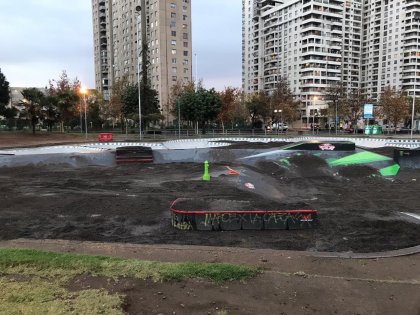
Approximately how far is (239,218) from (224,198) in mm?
3835

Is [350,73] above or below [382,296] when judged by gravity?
above

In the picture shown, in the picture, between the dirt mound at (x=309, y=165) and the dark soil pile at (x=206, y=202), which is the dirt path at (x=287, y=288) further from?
the dirt mound at (x=309, y=165)

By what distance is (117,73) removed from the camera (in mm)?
118000

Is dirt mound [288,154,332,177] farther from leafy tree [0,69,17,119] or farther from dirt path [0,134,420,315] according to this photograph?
leafy tree [0,69,17,119]

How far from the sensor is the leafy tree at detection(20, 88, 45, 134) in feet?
144

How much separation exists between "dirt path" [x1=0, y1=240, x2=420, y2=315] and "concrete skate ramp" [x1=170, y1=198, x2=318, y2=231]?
2.13 meters

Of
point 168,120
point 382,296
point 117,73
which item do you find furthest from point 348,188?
point 117,73

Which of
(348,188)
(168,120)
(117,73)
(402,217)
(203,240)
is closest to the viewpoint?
(203,240)

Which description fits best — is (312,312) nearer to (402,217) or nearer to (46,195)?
(402,217)

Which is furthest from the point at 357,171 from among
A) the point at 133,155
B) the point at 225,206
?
the point at 133,155

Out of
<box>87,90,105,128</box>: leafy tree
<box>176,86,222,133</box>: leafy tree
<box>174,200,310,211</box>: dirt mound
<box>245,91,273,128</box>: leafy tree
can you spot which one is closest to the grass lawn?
<box>174,200,310,211</box>: dirt mound

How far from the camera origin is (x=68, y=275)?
564 centimetres

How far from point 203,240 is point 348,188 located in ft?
32.6

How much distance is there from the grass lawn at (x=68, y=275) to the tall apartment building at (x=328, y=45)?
4462 inches
